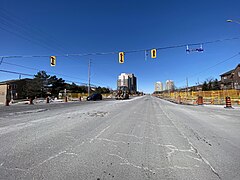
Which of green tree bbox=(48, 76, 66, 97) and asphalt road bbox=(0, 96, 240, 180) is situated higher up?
green tree bbox=(48, 76, 66, 97)

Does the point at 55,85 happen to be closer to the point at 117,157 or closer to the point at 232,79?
the point at 117,157

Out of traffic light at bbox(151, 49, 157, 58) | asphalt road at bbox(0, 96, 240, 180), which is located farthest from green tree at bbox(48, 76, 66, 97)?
asphalt road at bbox(0, 96, 240, 180)

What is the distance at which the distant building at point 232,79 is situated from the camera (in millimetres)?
57787

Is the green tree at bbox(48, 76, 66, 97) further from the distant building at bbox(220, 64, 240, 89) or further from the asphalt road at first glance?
the distant building at bbox(220, 64, 240, 89)

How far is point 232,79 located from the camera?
63.2m

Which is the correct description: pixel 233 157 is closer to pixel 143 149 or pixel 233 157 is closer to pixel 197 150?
pixel 197 150

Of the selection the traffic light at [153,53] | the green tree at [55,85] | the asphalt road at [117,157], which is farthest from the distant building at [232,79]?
the green tree at [55,85]

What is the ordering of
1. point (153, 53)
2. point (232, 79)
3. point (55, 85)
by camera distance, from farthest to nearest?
point (55, 85), point (232, 79), point (153, 53)

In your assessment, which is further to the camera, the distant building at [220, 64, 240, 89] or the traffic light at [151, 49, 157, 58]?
the distant building at [220, 64, 240, 89]

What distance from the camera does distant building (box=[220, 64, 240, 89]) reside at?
57787 mm

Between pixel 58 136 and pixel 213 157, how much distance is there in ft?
15.4

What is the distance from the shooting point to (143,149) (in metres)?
3.91

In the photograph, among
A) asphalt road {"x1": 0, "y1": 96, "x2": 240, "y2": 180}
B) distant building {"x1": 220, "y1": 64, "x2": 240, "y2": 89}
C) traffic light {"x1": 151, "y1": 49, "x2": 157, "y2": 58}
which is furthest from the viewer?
distant building {"x1": 220, "y1": 64, "x2": 240, "y2": 89}

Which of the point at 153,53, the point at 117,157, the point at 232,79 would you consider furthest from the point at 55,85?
the point at 232,79
